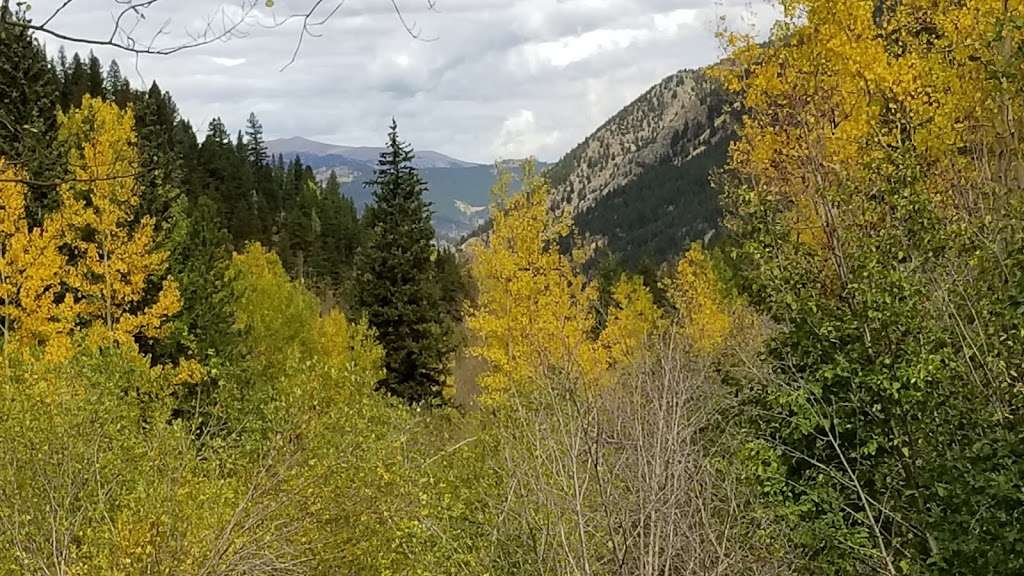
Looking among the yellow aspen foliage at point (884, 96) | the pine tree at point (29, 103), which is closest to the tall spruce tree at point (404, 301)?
the pine tree at point (29, 103)

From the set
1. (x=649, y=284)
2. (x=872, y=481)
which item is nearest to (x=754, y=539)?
(x=872, y=481)

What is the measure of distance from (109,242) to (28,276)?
168cm

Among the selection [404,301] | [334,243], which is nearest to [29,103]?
[404,301]

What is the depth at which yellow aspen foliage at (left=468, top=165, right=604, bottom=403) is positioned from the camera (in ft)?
48.4

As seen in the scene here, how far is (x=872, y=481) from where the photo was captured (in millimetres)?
6039

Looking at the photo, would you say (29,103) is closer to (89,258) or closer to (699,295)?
(89,258)

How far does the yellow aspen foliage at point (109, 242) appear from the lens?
16.3m

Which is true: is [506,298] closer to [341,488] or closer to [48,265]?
[341,488]

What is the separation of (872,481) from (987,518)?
1219 millimetres

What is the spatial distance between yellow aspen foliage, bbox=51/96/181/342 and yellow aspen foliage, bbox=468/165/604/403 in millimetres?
7095

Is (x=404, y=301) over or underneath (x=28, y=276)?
underneath

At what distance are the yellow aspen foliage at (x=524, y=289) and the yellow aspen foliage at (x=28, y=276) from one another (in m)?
8.43

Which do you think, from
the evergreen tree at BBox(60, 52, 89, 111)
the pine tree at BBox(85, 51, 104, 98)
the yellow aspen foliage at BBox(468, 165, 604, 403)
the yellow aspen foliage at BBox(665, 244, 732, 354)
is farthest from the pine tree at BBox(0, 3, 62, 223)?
the pine tree at BBox(85, 51, 104, 98)

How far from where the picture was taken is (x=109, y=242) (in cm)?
1694
